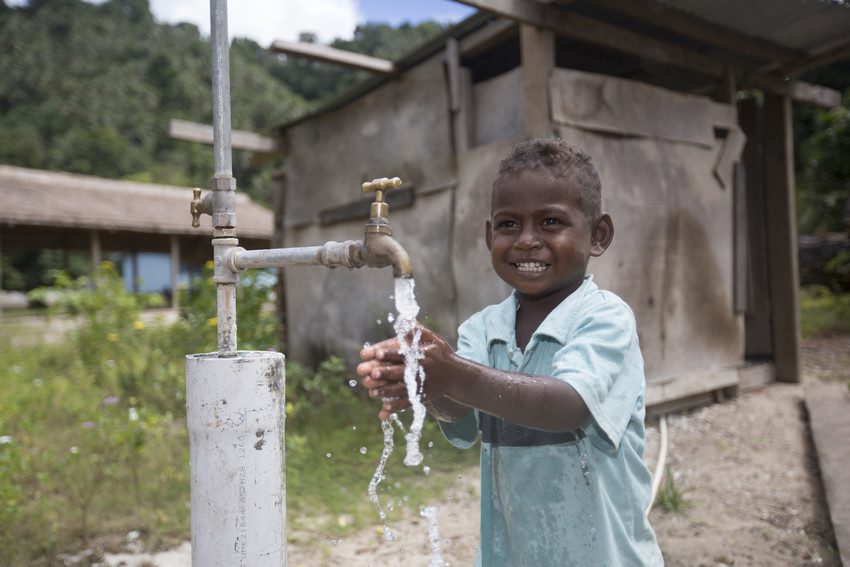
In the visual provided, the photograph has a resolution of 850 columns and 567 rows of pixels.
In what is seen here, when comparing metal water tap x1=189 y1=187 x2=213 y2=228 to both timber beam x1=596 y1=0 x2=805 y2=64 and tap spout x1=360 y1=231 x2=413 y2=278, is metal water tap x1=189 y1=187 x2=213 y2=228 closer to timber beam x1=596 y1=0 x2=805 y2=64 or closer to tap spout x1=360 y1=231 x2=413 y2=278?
tap spout x1=360 y1=231 x2=413 y2=278

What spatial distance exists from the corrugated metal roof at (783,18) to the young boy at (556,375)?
10.8ft

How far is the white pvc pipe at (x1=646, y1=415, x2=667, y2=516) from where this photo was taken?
3061 millimetres

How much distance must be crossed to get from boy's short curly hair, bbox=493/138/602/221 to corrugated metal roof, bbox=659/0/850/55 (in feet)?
10.4

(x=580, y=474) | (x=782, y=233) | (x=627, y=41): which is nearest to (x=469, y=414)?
(x=580, y=474)

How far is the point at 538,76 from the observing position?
378 centimetres

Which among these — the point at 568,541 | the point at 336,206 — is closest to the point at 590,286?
the point at 568,541

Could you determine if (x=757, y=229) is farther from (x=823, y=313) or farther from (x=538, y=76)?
(x=823, y=313)

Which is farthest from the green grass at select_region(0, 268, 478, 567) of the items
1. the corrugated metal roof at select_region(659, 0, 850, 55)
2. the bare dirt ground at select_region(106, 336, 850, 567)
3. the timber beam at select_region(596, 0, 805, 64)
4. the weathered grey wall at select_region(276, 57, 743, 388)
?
the corrugated metal roof at select_region(659, 0, 850, 55)

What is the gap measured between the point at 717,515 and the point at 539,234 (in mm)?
2460

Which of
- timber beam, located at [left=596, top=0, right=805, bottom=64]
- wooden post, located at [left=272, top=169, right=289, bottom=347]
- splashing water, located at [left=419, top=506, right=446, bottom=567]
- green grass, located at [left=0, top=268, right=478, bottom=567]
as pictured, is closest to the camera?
splashing water, located at [left=419, top=506, right=446, bottom=567]

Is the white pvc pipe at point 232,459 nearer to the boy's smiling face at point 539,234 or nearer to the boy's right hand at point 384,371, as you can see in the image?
the boy's right hand at point 384,371

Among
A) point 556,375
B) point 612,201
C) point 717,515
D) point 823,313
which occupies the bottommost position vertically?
point 717,515

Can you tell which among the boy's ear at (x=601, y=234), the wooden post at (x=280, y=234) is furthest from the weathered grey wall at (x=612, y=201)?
the boy's ear at (x=601, y=234)

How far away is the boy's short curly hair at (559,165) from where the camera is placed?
51.9 inches
